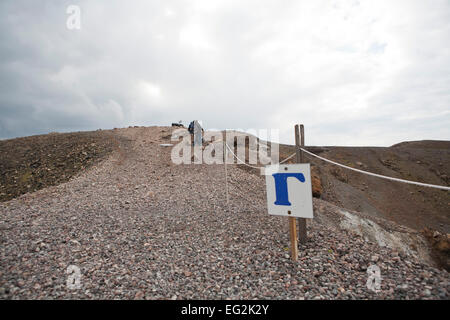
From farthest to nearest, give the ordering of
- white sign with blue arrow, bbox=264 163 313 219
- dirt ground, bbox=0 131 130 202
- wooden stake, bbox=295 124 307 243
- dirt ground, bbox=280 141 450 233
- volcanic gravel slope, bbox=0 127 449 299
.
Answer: dirt ground, bbox=280 141 450 233
dirt ground, bbox=0 131 130 202
wooden stake, bbox=295 124 307 243
white sign with blue arrow, bbox=264 163 313 219
volcanic gravel slope, bbox=0 127 449 299

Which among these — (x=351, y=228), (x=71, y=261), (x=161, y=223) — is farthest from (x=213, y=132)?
(x=71, y=261)

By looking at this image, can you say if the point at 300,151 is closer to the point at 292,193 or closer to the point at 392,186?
the point at 292,193

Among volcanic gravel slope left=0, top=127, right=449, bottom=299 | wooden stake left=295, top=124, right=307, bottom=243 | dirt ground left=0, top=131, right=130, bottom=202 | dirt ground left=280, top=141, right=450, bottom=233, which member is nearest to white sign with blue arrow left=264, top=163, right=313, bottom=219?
wooden stake left=295, top=124, right=307, bottom=243

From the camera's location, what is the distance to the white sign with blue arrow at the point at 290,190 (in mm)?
3955

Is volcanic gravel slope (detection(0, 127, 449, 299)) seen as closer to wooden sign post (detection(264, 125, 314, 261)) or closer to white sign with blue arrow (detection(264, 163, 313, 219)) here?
wooden sign post (detection(264, 125, 314, 261))

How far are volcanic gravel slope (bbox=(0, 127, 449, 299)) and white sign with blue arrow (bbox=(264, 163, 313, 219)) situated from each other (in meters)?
1.08

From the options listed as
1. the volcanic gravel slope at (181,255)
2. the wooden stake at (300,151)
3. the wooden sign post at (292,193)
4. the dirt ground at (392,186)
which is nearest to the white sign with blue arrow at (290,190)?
the wooden sign post at (292,193)

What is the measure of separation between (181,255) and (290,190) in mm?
2738

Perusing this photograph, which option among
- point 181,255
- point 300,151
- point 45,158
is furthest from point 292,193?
point 45,158

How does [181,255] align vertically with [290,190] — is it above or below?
below

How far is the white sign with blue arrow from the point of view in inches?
156

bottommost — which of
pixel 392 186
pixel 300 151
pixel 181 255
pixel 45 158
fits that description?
pixel 181 255

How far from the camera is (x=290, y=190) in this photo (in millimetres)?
4133
